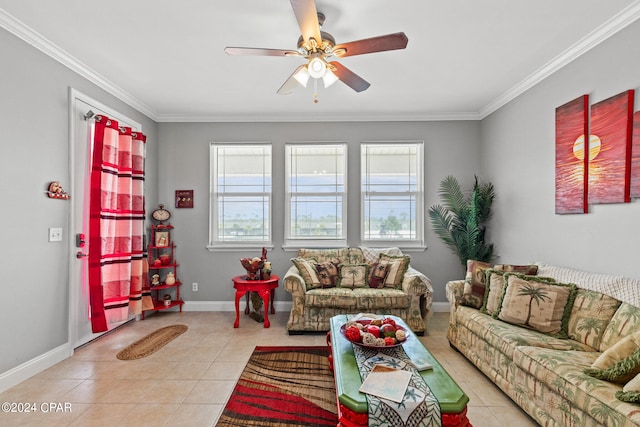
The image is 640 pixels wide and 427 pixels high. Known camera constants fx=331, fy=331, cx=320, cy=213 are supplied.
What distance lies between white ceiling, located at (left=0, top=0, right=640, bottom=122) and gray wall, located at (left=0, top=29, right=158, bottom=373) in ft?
0.78

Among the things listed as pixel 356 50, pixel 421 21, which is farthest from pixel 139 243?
Result: pixel 421 21

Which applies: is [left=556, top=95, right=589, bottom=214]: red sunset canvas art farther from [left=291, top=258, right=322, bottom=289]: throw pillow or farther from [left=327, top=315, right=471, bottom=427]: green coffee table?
[left=291, top=258, right=322, bottom=289]: throw pillow

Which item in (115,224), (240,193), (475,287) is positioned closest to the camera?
(475,287)

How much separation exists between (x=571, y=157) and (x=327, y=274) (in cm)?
260

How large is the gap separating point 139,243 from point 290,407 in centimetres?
276

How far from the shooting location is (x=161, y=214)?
4.46 m

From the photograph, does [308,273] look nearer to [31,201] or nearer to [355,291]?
[355,291]

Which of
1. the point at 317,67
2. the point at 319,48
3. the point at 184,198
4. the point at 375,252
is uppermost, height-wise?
the point at 319,48

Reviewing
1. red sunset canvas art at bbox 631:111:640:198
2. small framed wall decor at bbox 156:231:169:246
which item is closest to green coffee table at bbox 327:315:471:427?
red sunset canvas art at bbox 631:111:640:198

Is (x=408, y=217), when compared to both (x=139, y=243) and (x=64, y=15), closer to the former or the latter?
(x=139, y=243)

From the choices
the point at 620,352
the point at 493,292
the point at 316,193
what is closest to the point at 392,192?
the point at 316,193

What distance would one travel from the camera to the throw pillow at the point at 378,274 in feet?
12.5

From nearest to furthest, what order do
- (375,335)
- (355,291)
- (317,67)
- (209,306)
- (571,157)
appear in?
(375,335) → (317,67) → (571,157) → (355,291) → (209,306)

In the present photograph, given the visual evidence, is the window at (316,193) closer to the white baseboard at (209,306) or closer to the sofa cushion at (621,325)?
the white baseboard at (209,306)
